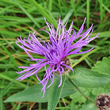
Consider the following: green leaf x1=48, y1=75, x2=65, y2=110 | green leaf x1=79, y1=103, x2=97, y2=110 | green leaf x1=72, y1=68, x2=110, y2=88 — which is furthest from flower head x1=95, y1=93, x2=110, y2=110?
green leaf x1=48, y1=75, x2=65, y2=110

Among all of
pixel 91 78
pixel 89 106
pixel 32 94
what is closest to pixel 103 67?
pixel 89 106

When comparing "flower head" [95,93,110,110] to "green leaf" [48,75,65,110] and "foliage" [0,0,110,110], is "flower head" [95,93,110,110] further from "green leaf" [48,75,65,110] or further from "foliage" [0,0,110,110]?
"green leaf" [48,75,65,110]

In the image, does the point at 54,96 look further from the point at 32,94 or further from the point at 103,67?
the point at 103,67

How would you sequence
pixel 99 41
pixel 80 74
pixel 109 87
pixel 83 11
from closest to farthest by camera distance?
1. pixel 80 74
2. pixel 109 87
3. pixel 99 41
4. pixel 83 11

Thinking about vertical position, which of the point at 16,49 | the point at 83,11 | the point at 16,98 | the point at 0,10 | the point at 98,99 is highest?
the point at 0,10

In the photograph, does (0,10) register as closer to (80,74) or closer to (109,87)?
(80,74)

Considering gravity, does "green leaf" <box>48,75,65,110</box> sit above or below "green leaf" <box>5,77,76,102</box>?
above

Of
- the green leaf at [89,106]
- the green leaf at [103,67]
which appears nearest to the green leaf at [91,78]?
the green leaf at [89,106]

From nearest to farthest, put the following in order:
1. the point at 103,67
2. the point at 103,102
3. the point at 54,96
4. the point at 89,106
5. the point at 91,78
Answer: the point at 54,96
the point at 91,78
the point at 103,102
the point at 89,106
the point at 103,67

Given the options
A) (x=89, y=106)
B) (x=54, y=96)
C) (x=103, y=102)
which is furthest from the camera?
(x=89, y=106)

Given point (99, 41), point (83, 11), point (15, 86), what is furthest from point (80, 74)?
point (83, 11)

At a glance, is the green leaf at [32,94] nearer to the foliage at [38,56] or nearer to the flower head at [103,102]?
the foliage at [38,56]
